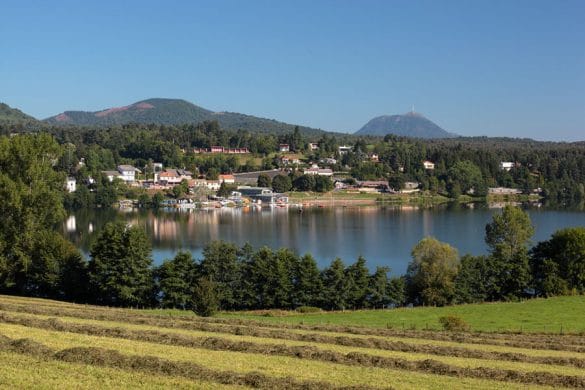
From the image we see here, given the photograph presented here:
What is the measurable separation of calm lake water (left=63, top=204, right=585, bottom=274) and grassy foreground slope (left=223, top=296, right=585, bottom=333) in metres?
17.3

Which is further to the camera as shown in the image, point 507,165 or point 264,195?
point 507,165

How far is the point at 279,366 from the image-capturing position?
37.5 feet

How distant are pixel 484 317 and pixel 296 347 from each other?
14.5 metres

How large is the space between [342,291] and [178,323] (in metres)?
15.6

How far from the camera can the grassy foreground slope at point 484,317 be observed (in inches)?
882

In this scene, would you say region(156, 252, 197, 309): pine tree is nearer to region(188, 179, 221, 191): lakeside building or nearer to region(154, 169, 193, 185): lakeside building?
region(188, 179, 221, 191): lakeside building

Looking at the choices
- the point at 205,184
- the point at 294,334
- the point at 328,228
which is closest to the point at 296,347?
the point at 294,334

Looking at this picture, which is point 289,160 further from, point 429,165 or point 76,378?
point 76,378

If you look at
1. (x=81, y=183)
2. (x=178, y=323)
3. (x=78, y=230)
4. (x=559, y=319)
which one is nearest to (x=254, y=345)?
(x=178, y=323)

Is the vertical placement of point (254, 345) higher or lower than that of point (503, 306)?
higher

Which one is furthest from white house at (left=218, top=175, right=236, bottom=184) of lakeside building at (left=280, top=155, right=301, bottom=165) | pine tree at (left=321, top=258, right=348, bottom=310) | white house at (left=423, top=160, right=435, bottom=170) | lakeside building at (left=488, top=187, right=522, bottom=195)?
pine tree at (left=321, top=258, right=348, bottom=310)

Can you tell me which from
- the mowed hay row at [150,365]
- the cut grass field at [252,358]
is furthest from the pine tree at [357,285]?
the mowed hay row at [150,365]

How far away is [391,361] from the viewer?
40.1ft

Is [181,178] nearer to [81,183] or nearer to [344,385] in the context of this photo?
[81,183]
